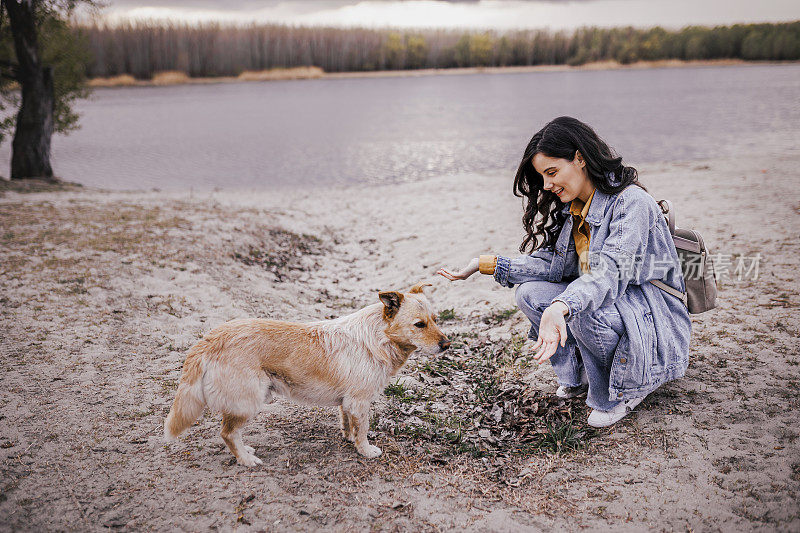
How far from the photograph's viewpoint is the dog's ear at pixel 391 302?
4062 mm

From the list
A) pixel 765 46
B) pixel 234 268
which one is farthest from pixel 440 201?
pixel 765 46

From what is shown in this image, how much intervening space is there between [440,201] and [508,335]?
7962 mm

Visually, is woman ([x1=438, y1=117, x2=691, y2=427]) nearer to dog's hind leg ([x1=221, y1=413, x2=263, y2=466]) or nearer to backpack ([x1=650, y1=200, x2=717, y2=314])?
backpack ([x1=650, y1=200, x2=717, y2=314])

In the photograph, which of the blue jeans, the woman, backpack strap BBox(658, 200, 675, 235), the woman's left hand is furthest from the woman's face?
the woman's left hand

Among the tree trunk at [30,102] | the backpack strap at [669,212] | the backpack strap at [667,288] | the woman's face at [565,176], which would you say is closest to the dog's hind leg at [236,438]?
the woman's face at [565,176]

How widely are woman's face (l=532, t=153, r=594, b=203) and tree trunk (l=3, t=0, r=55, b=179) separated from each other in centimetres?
1625

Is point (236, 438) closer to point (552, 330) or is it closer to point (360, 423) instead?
point (360, 423)

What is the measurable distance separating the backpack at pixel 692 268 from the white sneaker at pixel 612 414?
973 millimetres

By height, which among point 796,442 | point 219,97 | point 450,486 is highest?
point 219,97

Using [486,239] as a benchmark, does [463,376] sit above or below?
below

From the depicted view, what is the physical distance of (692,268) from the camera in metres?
4.37

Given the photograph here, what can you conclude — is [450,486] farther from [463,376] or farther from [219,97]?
[219,97]

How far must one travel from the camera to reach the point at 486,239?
32.7 ft

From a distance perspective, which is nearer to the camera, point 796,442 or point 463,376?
point 796,442
